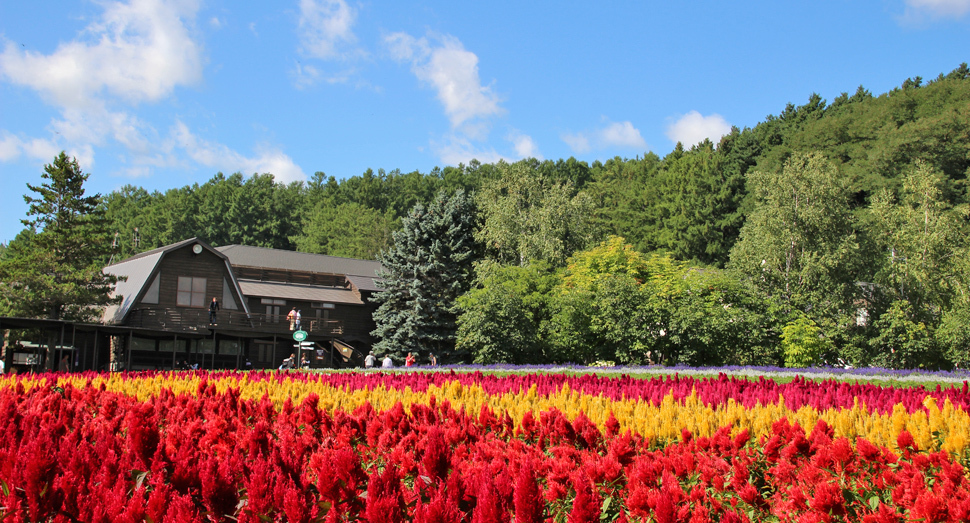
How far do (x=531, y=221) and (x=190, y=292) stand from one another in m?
20.2

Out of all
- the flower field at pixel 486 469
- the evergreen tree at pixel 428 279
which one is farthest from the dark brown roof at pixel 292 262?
the flower field at pixel 486 469

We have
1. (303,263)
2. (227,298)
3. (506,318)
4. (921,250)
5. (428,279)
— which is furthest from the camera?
(303,263)

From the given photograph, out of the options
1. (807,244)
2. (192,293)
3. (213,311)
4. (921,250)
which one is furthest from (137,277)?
(921,250)

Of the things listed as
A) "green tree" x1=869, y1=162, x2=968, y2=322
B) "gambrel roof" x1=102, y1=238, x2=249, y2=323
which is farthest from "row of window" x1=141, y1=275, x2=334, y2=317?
"green tree" x1=869, y1=162, x2=968, y2=322

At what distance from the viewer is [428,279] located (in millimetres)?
41688

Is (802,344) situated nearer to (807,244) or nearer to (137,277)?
(807,244)

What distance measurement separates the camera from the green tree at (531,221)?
42594 millimetres

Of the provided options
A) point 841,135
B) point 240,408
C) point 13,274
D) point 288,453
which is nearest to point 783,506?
point 288,453

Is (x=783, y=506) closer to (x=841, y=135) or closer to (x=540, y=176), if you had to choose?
(x=540, y=176)

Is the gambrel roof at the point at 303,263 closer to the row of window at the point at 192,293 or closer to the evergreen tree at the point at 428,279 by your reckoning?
the evergreen tree at the point at 428,279

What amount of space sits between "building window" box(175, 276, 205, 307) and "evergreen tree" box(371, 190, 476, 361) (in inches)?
A: 390

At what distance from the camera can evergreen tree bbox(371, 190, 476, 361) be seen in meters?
40.4

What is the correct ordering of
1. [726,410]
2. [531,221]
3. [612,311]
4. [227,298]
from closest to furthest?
[726,410] < [612,311] < [227,298] < [531,221]

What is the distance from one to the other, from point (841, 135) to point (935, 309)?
2559 centimetres
